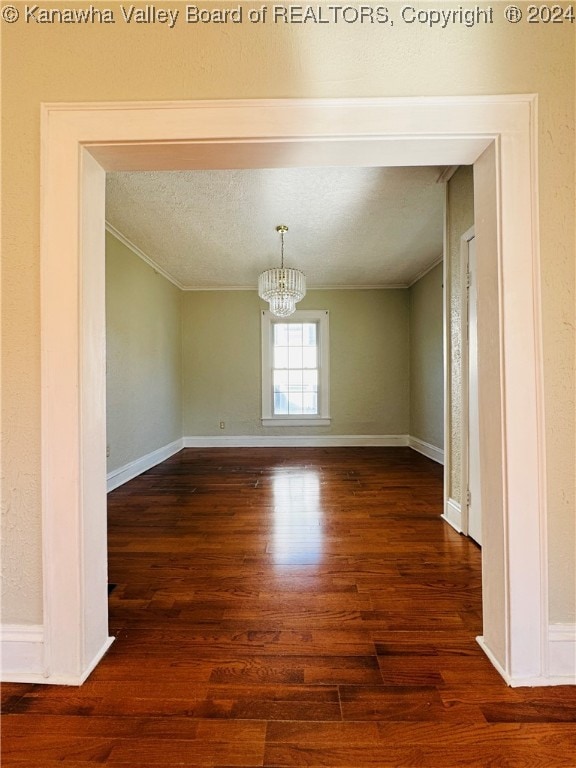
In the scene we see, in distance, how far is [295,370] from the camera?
5.97 m

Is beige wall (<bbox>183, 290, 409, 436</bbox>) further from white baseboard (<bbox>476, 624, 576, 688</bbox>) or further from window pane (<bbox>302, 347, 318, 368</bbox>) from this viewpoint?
white baseboard (<bbox>476, 624, 576, 688</bbox>)

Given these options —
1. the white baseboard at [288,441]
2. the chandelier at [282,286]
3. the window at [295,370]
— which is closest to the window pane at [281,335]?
the window at [295,370]

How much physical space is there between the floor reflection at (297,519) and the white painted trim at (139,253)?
10.0 feet

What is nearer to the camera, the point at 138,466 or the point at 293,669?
the point at 293,669

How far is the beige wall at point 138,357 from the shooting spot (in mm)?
3559

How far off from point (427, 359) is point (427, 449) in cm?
129

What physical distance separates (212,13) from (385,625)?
2.38m

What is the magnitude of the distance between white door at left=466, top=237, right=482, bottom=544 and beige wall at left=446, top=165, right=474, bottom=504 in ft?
0.40

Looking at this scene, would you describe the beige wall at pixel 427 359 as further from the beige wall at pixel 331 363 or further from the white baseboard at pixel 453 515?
the white baseboard at pixel 453 515

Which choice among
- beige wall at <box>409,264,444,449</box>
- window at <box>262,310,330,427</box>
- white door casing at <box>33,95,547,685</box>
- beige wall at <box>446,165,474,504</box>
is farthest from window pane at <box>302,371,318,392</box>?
white door casing at <box>33,95,547,685</box>

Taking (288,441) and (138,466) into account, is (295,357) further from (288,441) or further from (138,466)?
(138,466)

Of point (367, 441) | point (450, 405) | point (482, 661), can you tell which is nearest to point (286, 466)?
point (367, 441)

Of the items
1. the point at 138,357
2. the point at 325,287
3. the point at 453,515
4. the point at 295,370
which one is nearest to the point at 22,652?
the point at 453,515

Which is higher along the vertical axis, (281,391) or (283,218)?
(283,218)
